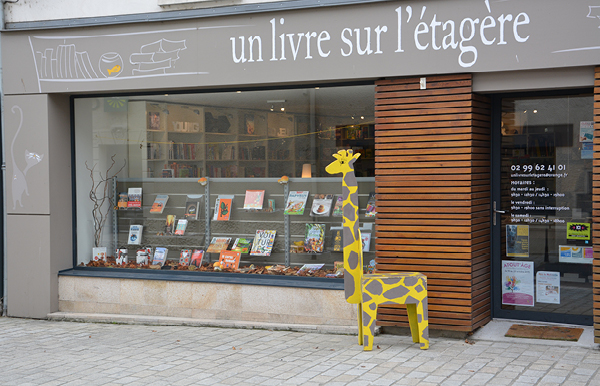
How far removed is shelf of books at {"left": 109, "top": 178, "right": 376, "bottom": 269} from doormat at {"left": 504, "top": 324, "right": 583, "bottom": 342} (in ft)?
5.86

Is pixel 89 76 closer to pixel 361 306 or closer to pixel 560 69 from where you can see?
pixel 361 306

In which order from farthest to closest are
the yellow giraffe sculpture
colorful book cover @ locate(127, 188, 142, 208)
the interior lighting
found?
1. colorful book cover @ locate(127, 188, 142, 208)
2. the interior lighting
3. the yellow giraffe sculpture

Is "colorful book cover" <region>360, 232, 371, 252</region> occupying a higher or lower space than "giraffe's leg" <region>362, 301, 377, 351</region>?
higher

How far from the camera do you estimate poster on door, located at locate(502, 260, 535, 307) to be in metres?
6.90

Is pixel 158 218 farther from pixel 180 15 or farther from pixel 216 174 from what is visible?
pixel 180 15

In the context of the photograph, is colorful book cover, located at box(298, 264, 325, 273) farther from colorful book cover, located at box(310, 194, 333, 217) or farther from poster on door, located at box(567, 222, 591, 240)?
poster on door, located at box(567, 222, 591, 240)

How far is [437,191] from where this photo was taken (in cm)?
657

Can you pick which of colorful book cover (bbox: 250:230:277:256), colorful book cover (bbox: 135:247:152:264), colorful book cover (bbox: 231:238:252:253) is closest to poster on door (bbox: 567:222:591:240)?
colorful book cover (bbox: 250:230:277:256)

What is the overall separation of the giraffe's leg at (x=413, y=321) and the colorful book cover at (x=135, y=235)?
3999mm

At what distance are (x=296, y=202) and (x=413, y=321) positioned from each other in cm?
225

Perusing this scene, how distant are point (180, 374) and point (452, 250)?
9.92ft

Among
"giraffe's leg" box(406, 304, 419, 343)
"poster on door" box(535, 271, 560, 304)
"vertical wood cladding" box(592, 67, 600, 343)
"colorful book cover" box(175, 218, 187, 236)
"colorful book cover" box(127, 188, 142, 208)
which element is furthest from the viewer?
"colorful book cover" box(127, 188, 142, 208)

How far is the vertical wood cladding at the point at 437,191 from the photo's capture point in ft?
21.2

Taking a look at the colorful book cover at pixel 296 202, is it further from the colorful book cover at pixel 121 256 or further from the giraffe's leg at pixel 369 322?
the colorful book cover at pixel 121 256
